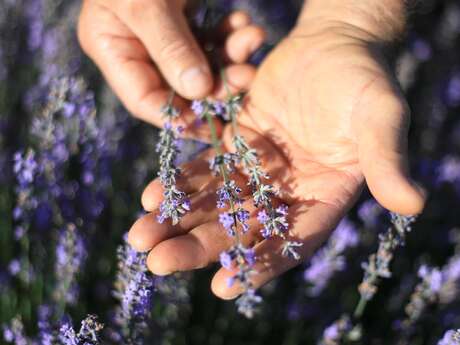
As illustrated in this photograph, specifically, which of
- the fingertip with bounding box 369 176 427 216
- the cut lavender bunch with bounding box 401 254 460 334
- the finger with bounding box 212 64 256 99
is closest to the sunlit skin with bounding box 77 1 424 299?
the fingertip with bounding box 369 176 427 216

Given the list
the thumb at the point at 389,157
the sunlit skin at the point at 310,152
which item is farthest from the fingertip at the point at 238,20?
the thumb at the point at 389,157

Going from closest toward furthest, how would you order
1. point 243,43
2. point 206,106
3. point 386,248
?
point 386,248
point 206,106
point 243,43

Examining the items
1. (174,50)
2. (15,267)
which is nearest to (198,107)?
(174,50)

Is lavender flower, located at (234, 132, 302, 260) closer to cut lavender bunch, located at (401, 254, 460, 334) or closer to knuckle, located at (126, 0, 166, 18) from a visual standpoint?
cut lavender bunch, located at (401, 254, 460, 334)

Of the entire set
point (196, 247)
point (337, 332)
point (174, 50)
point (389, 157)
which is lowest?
point (337, 332)

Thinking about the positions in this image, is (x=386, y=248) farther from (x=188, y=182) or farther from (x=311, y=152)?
(x=188, y=182)

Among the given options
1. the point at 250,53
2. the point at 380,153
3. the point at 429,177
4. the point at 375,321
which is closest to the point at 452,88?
the point at 429,177
